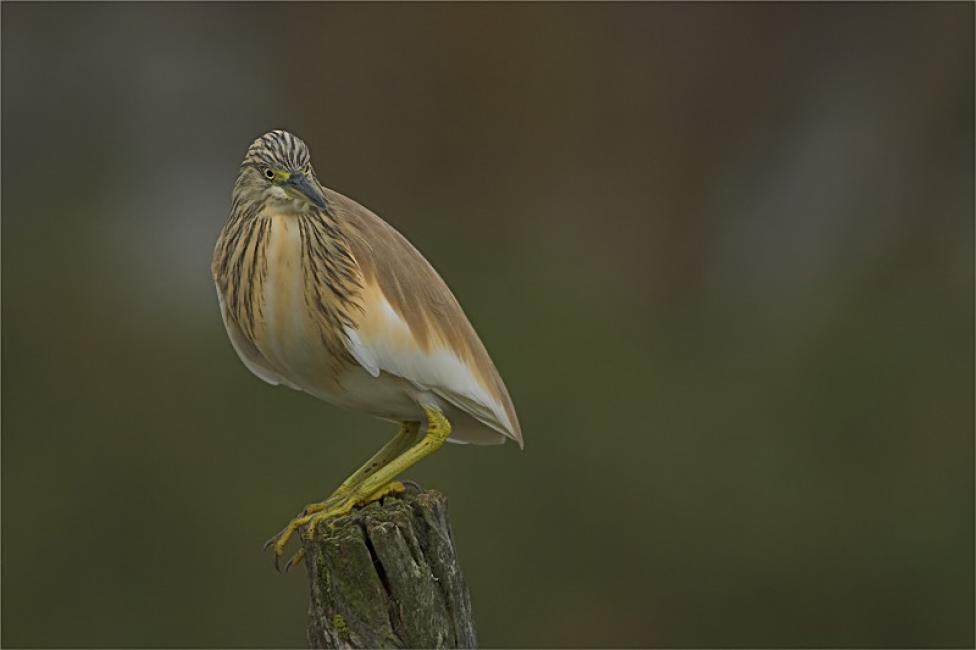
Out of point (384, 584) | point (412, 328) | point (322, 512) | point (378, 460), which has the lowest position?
point (384, 584)

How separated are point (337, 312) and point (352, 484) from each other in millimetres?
491

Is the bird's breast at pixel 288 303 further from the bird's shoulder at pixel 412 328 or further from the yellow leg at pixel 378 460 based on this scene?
the yellow leg at pixel 378 460

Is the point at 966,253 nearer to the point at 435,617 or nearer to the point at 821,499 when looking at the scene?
the point at 821,499

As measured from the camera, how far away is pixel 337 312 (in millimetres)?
3707

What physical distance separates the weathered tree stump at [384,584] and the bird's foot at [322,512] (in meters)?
0.04

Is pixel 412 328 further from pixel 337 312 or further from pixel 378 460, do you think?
pixel 378 460

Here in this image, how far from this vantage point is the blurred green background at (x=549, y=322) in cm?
754

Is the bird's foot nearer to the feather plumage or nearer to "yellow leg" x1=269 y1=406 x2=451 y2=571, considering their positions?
"yellow leg" x1=269 y1=406 x2=451 y2=571

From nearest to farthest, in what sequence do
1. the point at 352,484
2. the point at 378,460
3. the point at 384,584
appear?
the point at 384,584 → the point at 352,484 → the point at 378,460

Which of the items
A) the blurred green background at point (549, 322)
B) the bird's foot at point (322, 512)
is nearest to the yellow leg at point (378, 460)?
the bird's foot at point (322, 512)

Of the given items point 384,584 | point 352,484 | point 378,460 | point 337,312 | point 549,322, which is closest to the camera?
point 384,584

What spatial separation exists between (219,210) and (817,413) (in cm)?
351

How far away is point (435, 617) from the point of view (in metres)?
3.61

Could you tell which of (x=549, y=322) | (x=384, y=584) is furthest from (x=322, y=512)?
(x=549, y=322)
